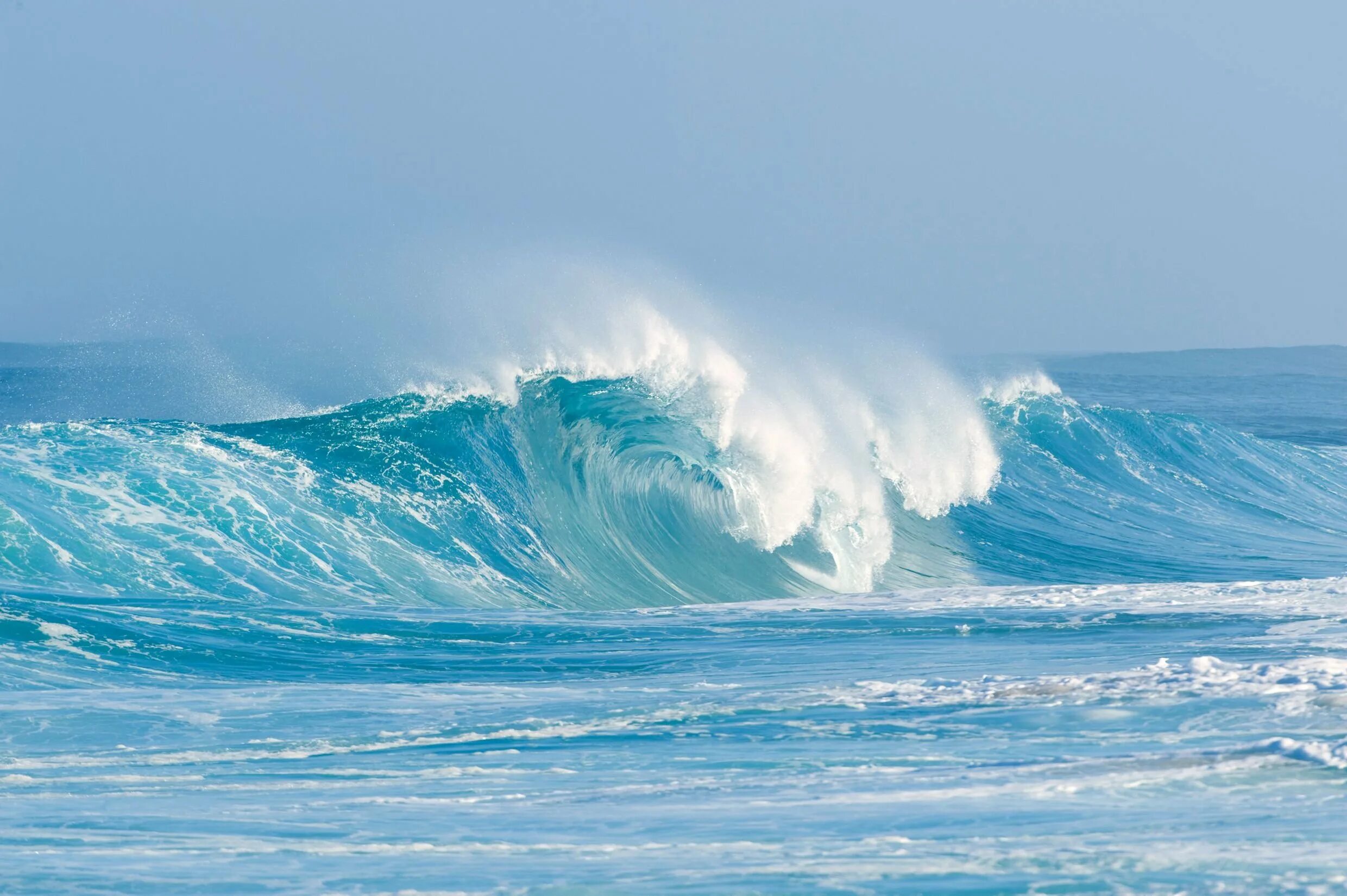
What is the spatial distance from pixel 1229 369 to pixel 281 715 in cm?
5975

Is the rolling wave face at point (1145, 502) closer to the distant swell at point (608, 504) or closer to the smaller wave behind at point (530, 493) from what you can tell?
the distant swell at point (608, 504)

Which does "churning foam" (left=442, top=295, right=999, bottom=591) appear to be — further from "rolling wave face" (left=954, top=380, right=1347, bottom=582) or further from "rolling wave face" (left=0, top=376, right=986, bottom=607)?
"rolling wave face" (left=954, top=380, right=1347, bottom=582)

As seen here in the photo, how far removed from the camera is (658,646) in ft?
Result: 24.1

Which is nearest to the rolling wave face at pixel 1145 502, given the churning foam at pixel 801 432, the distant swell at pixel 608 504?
the distant swell at pixel 608 504

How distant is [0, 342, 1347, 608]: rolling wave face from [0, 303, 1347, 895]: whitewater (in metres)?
0.05

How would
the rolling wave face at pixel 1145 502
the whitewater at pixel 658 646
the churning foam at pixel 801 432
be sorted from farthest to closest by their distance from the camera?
the rolling wave face at pixel 1145 502, the churning foam at pixel 801 432, the whitewater at pixel 658 646

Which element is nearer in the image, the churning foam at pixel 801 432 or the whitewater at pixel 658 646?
the whitewater at pixel 658 646

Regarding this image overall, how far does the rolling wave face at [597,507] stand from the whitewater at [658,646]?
0.05m

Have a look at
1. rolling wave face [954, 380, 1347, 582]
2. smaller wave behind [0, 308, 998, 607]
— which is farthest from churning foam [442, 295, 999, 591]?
rolling wave face [954, 380, 1347, 582]

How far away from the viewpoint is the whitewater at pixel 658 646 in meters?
3.71

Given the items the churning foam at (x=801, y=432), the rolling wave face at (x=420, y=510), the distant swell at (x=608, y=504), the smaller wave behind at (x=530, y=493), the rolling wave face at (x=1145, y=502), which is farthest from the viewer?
the rolling wave face at (x=1145, y=502)

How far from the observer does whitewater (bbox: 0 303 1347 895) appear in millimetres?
3715

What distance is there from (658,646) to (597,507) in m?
4.41

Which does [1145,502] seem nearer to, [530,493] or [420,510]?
[530,493]
